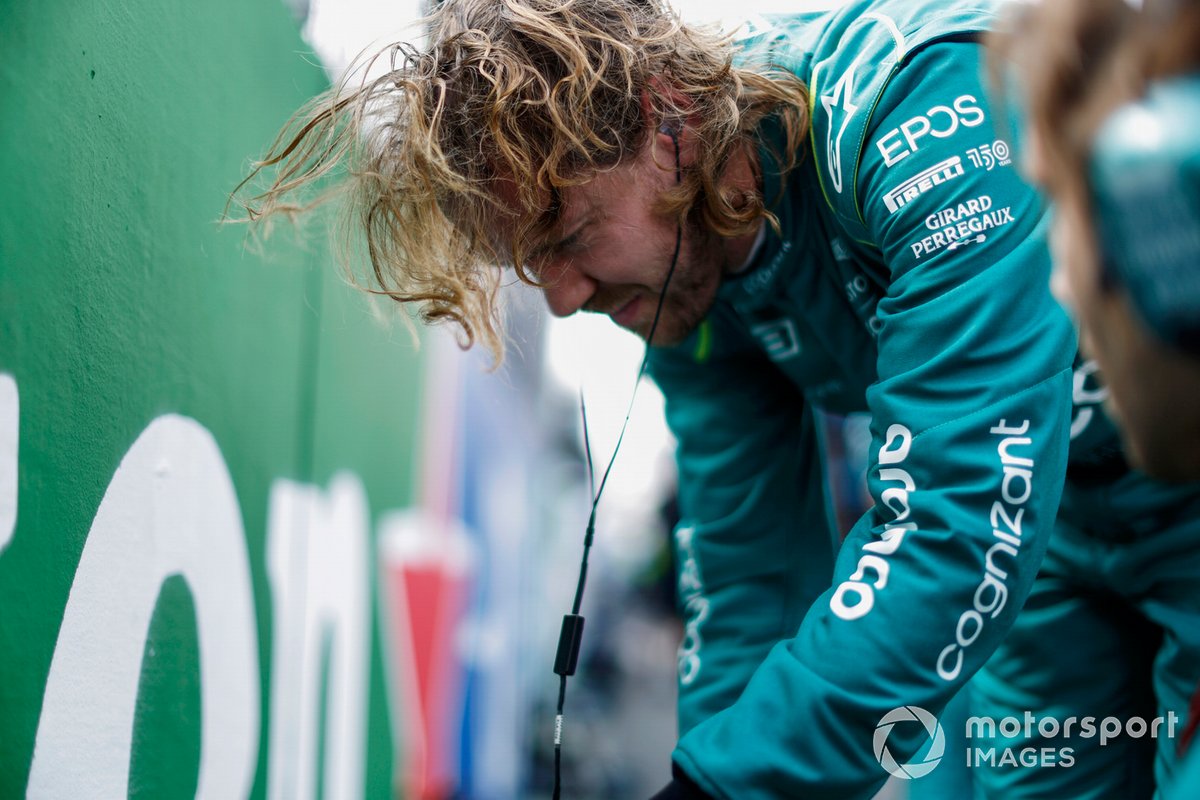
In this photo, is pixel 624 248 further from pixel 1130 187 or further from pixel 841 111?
pixel 1130 187

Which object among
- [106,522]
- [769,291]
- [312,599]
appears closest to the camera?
[106,522]

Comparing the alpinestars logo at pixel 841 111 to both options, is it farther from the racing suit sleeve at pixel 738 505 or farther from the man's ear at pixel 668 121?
the racing suit sleeve at pixel 738 505

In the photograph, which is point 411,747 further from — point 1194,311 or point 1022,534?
point 1194,311

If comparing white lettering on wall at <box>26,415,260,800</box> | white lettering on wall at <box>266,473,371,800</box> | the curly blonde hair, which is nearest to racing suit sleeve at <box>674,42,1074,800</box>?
the curly blonde hair

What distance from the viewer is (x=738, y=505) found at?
1.66m

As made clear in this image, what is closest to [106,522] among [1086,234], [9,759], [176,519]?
[176,519]

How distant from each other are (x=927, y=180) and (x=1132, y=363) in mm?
497

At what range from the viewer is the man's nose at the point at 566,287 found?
136 cm

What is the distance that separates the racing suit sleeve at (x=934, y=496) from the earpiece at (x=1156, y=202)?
1.44 feet

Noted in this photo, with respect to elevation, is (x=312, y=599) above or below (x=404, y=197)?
below

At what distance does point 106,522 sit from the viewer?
4.22ft

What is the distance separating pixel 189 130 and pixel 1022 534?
1.20m

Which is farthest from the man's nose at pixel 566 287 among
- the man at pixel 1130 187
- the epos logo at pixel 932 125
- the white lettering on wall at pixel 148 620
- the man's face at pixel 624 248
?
the man at pixel 1130 187

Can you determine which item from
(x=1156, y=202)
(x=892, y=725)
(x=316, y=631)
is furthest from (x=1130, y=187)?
(x=316, y=631)
